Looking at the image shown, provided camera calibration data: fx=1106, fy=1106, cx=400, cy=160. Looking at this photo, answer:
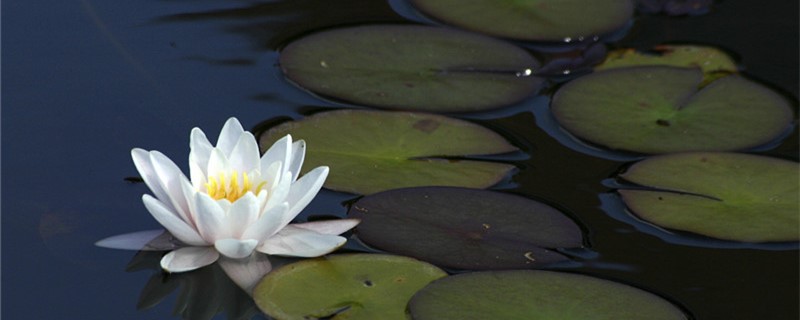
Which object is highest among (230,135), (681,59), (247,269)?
(681,59)

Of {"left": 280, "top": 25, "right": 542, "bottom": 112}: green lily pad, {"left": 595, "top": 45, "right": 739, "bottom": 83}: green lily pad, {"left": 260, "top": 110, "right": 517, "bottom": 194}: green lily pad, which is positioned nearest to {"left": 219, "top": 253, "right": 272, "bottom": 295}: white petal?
{"left": 260, "top": 110, "right": 517, "bottom": 194}: green lily pad

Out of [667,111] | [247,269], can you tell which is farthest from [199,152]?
[667,111]

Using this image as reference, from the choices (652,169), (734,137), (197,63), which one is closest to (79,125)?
(197,63)

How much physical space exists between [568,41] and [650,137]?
0.61m

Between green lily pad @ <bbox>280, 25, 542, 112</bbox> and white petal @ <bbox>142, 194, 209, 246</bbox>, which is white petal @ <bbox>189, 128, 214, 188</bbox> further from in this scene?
green lily pad @ <bbox>280, 25, 542, 112</bbox>

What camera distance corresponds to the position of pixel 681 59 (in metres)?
3.27

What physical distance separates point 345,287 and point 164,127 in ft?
2.57

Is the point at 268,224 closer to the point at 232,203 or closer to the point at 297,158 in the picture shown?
the point at 232,203

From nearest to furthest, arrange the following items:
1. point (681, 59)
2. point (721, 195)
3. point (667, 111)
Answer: point (721, 195)
point (667, 111)
point (681, 59)

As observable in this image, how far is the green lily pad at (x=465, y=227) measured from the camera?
7.32 feet

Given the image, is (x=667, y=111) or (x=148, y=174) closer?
(x=148, y=174)

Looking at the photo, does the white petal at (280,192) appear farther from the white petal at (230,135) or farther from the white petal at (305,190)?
the white petal at (230,135)

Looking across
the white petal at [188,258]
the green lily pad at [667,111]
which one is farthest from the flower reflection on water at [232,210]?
the green lily pad at [667,111]

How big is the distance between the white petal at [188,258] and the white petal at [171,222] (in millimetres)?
19
